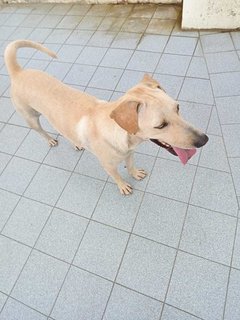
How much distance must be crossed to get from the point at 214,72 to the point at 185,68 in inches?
13.3

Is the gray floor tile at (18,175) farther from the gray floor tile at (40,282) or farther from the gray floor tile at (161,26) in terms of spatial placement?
the gray floor tile at (161,26)

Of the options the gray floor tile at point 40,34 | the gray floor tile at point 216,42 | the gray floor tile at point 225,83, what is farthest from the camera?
the gray floor tile at point 40,34

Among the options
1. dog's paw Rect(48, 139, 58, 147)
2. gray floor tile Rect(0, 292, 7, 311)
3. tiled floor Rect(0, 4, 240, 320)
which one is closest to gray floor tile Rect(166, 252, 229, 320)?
tiled floor Rect(0, 4, 240, 320)

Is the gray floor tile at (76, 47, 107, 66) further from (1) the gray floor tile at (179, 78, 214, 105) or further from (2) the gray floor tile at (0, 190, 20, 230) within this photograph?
(2) the gray floor tile at (0, 190, 20, 230)

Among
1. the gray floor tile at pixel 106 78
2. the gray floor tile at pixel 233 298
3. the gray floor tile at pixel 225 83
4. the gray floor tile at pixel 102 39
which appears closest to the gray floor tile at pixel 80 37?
the gray floor tile at pixel 102 39

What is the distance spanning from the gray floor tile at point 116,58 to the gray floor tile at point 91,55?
0.08 m

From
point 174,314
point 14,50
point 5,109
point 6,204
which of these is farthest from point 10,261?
point 5,109

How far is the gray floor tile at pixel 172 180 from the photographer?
2615mm

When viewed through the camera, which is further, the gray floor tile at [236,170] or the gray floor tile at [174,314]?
the gray floor tile at [236,170]

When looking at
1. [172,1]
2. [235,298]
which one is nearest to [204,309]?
[235,298]

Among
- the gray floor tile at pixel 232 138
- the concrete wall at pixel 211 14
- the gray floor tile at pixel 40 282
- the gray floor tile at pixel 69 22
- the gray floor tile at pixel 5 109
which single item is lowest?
the gray floor tile at pixel 40 282

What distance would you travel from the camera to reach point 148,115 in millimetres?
1704

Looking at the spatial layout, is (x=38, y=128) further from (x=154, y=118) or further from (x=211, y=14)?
(x=211, y=14)

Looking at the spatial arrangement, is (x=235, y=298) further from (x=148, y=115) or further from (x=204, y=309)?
(x=148, y=115)
